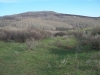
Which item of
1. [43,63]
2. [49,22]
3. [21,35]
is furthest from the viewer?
[49,22]

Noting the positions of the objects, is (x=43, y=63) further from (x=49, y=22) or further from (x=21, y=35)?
(x=49, y=22)

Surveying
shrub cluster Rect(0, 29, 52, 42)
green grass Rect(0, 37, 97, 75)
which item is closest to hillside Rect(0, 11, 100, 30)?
shrub cluster Rect(0, 29, 52, 42)

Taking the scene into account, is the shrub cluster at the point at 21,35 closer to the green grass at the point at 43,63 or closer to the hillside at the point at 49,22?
the green grass at the point at 43,63

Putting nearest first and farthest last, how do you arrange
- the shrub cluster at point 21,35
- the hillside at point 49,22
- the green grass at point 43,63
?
1. the green grass at point 43,63
2. the shrub cluster at point 21,35
3. the hillside at point 49,22

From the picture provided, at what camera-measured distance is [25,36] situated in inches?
659

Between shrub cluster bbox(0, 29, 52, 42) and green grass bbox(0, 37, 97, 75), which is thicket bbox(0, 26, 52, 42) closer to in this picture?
shrub cluster bbox(0, 29, 52, 42)

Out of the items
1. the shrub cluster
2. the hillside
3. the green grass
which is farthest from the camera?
the hillside

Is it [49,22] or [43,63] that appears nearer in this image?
[43,63]

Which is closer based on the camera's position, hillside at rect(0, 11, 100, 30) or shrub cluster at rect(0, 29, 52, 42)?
shrub cluster at rect(0, 29, 52, 42)

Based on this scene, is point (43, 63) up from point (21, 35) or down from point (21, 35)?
down

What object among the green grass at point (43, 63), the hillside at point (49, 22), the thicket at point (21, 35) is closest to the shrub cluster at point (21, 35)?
the thicket at point (21, 35)

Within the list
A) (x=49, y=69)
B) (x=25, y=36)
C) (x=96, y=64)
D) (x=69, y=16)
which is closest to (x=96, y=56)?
(x=96, y=64)

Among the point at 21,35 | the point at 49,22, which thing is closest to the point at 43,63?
the point at 21,35

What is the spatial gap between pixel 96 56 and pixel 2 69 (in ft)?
15.7
